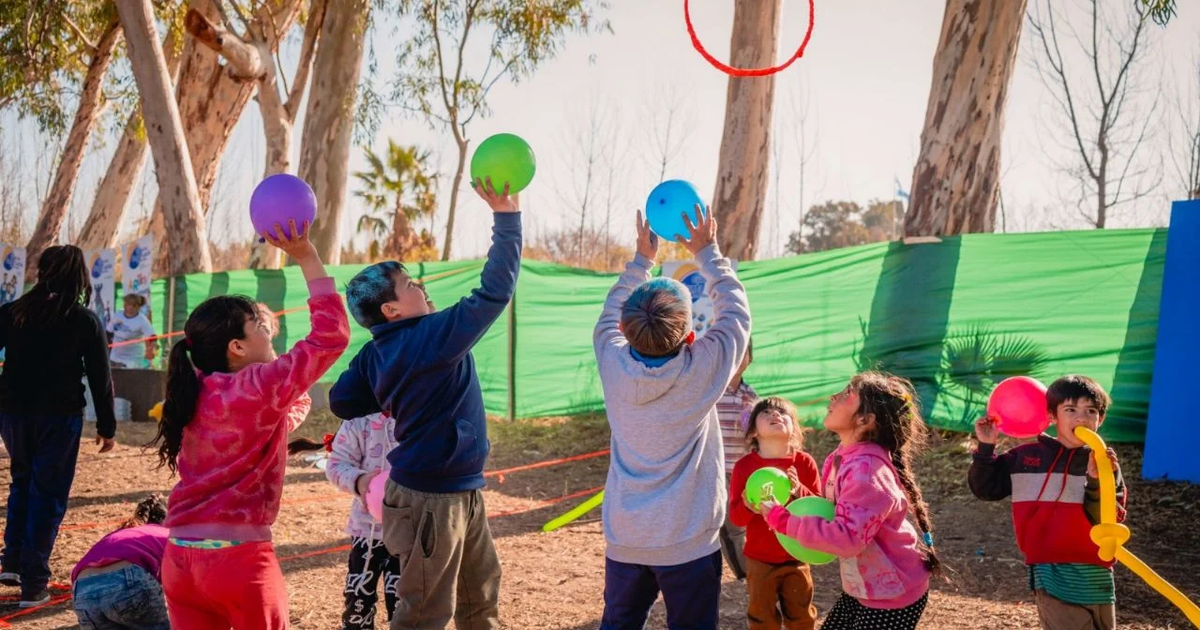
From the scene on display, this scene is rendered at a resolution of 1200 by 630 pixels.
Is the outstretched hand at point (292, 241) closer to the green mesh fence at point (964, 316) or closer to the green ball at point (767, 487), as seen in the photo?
the green ball at point (767, 487)

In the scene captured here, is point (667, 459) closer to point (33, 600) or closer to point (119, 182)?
point (33, 600)

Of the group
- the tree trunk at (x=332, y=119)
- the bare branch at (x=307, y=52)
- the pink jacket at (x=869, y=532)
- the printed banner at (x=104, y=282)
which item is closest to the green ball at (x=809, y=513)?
the pink jacket at (x=869, y=532)

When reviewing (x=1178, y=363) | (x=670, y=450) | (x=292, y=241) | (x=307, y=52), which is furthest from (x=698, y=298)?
(x=307, y=52)

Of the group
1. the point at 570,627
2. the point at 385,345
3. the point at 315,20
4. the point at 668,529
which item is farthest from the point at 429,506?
the point at 315,20

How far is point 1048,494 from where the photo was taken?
3.74 meters

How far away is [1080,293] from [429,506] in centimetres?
655

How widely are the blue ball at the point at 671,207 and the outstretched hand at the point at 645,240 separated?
0.09 metres

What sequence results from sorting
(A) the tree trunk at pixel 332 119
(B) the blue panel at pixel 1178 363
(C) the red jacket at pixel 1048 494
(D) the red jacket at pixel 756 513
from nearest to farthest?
1. (C) the red jacket at pixel 1048 494
2. (D) the red jacket at pixel 756 513
3. (B) the blue panel at pixel 1178 363
4. (A) the tree trunk at pixel 332 119

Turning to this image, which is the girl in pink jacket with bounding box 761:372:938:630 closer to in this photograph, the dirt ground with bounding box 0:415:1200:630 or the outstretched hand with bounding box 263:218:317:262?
the outstretched hand with bounding box 263:218:317:262

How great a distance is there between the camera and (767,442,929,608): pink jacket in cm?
320

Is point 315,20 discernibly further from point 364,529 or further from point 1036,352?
point 364,529

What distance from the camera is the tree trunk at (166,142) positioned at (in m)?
13.7

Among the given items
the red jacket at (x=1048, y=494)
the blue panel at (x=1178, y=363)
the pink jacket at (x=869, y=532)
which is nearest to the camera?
the pink jacket at (x=869, y=532)

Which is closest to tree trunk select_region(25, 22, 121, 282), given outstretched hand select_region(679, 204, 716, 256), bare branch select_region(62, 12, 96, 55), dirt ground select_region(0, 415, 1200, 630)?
bare branch select_region(62, 12, 96, 55)
